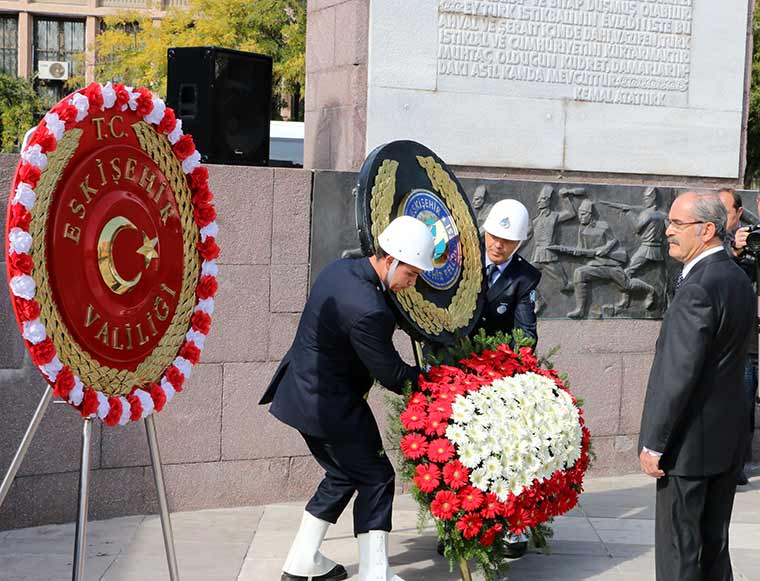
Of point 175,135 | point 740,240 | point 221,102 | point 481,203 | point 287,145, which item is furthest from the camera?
point 287,145

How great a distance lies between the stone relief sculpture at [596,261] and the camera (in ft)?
25.2

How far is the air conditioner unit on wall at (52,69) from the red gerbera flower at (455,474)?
39.7 m

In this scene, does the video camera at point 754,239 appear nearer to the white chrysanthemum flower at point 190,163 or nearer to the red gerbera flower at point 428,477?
the red gerbera flower at point 428,477

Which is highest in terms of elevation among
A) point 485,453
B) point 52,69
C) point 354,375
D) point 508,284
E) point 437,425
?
point 52,69

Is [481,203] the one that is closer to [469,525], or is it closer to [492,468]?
[492,468]

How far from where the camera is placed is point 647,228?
25.8ft

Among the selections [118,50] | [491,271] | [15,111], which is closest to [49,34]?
[15,111]

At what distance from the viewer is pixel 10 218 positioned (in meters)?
3.40

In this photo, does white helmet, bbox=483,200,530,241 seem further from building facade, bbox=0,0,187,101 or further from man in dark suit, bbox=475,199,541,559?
building facade, bbox=0,0,187,101

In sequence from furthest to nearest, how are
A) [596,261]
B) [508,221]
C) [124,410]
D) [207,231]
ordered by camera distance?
[596,261], [508,221], [207,231], [124,410]

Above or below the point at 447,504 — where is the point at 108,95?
above

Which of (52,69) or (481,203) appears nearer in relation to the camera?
(481,203)

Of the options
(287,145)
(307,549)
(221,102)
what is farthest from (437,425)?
(287,145)

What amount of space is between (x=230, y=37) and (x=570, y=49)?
58.0 feet
